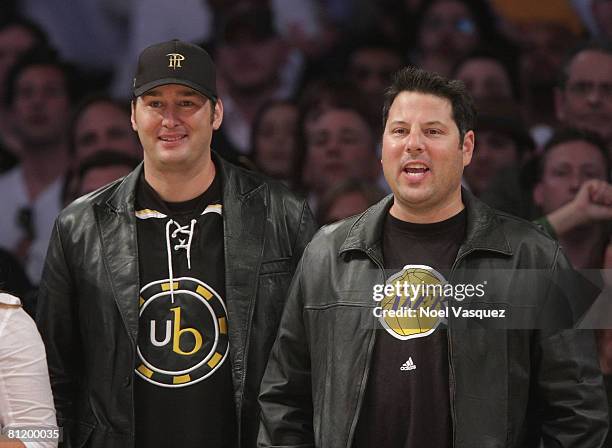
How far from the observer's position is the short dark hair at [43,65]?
5.36 meters

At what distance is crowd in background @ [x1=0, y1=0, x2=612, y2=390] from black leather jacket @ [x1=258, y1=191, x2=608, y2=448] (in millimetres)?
1940

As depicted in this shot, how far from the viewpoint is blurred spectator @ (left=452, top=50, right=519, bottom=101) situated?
5.07 metres

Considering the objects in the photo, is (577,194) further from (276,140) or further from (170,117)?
(170,117)

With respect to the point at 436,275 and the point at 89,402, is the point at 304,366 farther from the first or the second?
the point at 89,402

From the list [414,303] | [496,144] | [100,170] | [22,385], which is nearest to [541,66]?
[496,144]

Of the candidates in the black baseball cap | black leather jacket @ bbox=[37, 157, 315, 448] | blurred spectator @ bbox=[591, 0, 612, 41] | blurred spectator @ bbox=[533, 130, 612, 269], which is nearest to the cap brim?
the black baseball cap

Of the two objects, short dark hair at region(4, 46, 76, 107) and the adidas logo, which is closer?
the adidas logo

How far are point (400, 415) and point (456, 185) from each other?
2.08 ft

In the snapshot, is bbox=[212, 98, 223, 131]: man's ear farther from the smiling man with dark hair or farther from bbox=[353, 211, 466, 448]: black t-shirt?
bbox=[353, 211, 466, 448]: black t-shirt

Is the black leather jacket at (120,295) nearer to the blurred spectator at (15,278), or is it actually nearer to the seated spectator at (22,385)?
the seated spectator at (22,385)

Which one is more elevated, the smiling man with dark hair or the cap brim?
the cap brim

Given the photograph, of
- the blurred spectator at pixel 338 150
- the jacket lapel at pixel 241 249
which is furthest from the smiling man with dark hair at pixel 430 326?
the blurred spectator at pixel 338 150

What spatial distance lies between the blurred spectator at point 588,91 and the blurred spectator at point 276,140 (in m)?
1.26

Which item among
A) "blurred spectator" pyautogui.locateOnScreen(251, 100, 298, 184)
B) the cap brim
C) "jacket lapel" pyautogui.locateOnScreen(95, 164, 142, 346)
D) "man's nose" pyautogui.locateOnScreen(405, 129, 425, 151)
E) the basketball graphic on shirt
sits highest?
"blurred spectator" pyautogui.locateOnScreen(251, 100, 298, 184)
